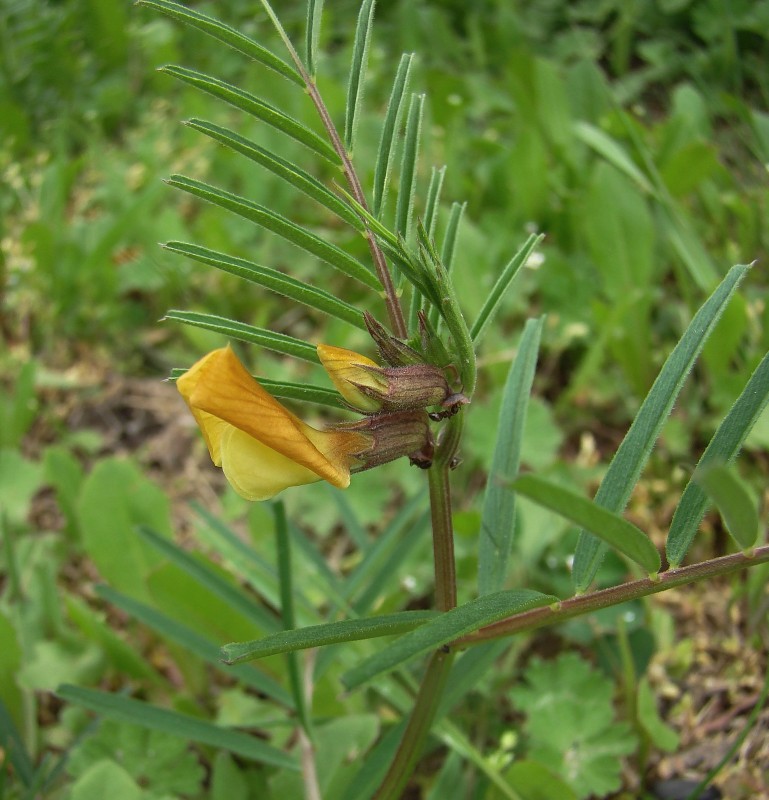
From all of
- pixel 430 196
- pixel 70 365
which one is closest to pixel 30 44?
pixel 70 365

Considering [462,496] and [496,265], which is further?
[496,265]

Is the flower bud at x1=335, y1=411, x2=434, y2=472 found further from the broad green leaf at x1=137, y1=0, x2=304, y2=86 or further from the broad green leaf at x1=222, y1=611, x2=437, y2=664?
the broad green leaf at x1=137, y1=0, x2=304, y2=86

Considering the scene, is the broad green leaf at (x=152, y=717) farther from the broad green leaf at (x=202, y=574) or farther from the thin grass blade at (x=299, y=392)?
the thin grass blade at (x=299, y=392)

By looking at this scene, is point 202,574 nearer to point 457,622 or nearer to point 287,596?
point 287,596

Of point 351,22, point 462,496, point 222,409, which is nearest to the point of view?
point 222,409

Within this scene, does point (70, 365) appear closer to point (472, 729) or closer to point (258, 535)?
point (258, 535)

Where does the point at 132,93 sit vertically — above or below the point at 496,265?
above

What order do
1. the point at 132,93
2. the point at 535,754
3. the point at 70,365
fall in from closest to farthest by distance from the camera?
the point at 535,754, the point at 70,365, the point at 132,93
